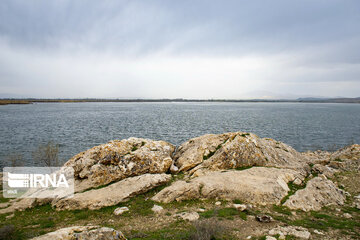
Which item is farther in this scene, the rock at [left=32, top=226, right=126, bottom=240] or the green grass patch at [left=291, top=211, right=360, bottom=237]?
the green grass patch at [left=291, top=211, right=360, bottom=237]

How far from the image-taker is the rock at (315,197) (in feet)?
36.5

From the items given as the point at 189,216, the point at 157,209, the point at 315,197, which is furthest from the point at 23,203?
the point at 315,197

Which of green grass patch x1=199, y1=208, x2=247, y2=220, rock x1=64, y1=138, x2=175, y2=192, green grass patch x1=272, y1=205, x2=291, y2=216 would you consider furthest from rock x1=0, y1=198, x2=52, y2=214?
green grass patch x1=272, y1=205, x2=291, y2=216

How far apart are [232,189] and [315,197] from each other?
4.85 m

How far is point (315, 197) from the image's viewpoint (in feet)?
38.8

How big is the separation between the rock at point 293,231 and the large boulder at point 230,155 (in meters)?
6.65

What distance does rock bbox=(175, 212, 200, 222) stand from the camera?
31.6ft

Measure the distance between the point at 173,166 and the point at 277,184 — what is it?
7667 millimetres

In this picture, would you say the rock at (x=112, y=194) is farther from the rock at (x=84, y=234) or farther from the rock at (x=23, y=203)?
the rock at (x=84, y=234)

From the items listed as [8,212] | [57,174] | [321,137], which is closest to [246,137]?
[57,174]

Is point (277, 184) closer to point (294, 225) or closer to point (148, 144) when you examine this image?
point (294, 225)

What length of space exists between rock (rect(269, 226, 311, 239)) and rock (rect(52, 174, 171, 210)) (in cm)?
721

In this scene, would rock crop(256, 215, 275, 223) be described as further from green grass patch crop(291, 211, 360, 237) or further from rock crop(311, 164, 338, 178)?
rock crop(311, 164, 338, 178)

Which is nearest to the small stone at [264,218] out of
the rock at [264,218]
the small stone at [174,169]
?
the rock at [264,218]
